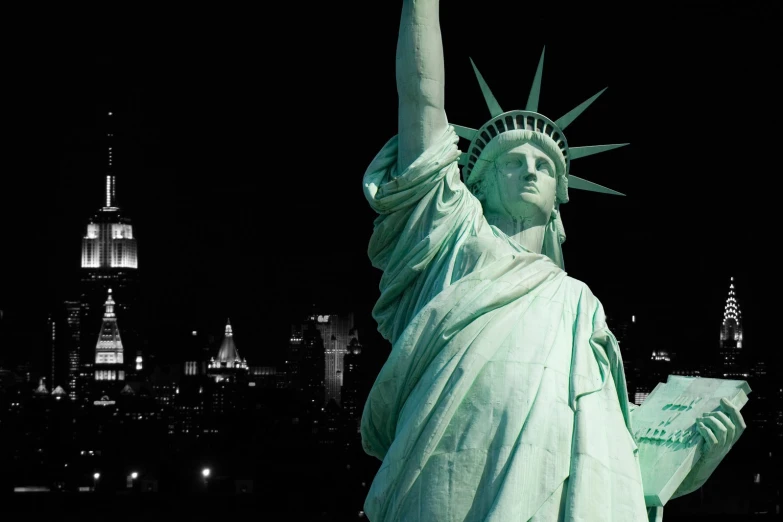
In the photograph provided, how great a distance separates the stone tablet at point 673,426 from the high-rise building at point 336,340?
10.2 metres

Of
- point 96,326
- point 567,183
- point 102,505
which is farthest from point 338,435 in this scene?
point 96,326

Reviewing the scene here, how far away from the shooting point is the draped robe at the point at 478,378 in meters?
4.84

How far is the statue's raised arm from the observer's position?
5.25 metres

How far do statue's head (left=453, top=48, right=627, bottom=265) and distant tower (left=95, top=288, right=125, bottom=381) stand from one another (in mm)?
29990

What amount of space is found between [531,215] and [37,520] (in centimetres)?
967

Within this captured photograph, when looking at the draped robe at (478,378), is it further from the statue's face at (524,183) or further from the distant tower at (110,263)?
the distant tower at (110,263)

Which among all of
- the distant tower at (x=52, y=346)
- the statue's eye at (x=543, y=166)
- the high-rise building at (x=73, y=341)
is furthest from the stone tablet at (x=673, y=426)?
the high-rise building at (x=73, y=341)

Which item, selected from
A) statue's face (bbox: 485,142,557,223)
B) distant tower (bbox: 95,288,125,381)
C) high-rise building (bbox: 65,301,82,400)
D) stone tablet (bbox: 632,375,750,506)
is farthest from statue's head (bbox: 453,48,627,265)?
distant tower (bbox: 95,288,125,381)

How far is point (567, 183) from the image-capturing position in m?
5.88

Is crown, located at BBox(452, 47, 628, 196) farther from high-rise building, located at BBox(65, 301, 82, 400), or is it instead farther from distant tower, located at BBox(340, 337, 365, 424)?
high-rise building, located at BBox(65, 301, 82, 400)

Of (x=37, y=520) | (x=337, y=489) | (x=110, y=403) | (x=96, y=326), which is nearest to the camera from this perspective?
(x=37, y=520)

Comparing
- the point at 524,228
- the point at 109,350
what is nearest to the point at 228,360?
the point at 524,228

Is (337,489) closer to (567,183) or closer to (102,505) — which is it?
(102,505)

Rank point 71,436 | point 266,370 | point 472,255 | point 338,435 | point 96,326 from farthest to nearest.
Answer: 1. point 96,326
2. point 71,436
3. point 266,370
4. point 338,435
5. point 472,255
